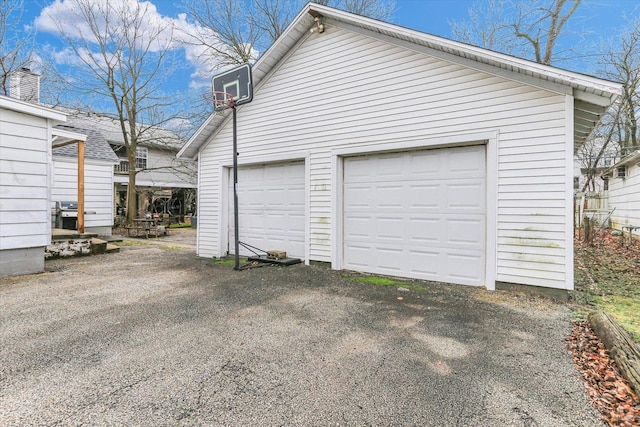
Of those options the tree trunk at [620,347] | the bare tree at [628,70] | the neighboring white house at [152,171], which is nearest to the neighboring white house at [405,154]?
the tree trunk at [620,347]

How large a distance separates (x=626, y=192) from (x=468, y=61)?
13841mm

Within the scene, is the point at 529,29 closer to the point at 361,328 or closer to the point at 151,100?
the point at 361,328

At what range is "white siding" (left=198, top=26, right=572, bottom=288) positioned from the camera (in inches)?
186

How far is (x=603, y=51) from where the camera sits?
14.8 m

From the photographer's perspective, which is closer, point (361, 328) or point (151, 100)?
point (361, 328)

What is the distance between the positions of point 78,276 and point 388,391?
6335 millimetres

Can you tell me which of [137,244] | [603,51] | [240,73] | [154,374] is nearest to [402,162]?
[240,73]

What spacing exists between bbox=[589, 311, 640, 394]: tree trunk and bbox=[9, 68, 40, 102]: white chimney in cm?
1501

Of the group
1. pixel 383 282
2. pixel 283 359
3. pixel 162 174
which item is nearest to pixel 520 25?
pixel 383 282

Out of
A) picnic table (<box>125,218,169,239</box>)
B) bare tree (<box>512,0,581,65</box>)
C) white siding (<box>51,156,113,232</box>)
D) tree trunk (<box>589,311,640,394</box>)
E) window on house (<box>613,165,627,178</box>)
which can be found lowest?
tree trunk (<box>589,311,640,394</box>)

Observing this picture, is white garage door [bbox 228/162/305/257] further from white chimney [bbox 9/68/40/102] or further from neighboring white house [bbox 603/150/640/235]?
neighboring white house [bbox 603/150/640/235]

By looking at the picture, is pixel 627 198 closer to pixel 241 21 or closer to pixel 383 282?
pixel 383 282

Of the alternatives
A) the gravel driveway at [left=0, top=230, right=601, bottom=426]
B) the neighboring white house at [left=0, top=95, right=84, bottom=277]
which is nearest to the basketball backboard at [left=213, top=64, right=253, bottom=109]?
the neighboring white house at [left=0, top=95, right=84, bottom=277]

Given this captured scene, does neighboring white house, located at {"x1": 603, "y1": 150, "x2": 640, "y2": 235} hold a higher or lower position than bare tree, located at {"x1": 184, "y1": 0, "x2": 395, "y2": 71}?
lower
